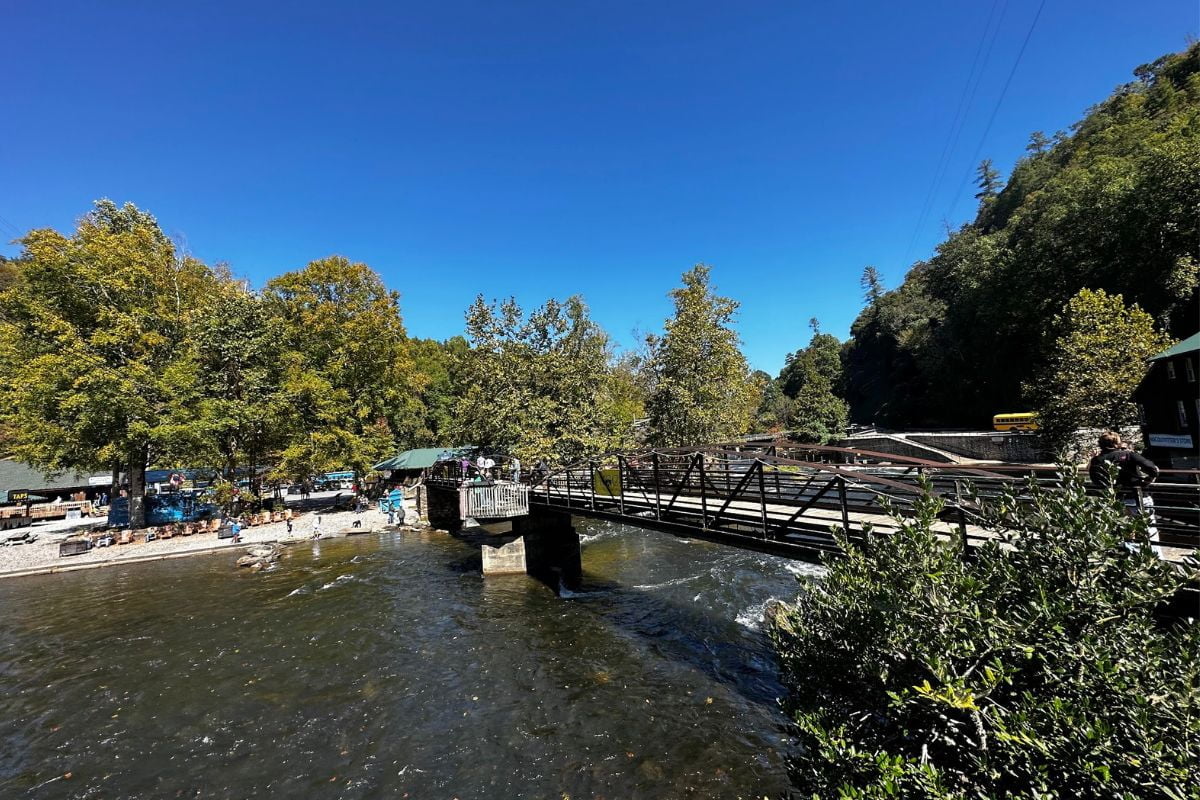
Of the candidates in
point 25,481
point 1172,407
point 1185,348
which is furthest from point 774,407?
point 25,481

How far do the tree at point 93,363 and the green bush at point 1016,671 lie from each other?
1347 inches

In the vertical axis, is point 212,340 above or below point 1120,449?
above

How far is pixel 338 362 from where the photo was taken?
35.0 meters

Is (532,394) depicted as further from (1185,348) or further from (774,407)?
(774,407)

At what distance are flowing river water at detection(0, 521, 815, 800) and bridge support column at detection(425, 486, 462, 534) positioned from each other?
1189 centimetres

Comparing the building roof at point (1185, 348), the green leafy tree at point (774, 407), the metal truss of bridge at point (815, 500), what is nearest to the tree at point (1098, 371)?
the building roof at point (1185, 348)

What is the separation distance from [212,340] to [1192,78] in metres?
82.8

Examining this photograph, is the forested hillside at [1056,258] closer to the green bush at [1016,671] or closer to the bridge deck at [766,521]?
the bridge deck at [766,521]

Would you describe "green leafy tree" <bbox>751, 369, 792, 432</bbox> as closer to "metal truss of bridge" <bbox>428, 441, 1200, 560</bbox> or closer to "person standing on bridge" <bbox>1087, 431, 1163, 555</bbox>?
"metal truss of bridge" <bbox>428, 441, 1200, 560</bbox>

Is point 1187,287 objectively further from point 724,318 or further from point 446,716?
point 446,716

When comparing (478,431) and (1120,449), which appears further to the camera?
(478,431)

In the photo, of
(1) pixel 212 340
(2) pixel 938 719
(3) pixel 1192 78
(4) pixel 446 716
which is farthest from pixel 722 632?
(3) pixel 1192 78

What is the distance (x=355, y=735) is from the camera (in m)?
8.95

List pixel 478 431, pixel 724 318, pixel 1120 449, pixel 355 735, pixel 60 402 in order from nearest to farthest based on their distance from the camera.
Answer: pixel 1120 449, pixel 355 735, pixel 478 431, pixel 60 402, pixel 724 318
